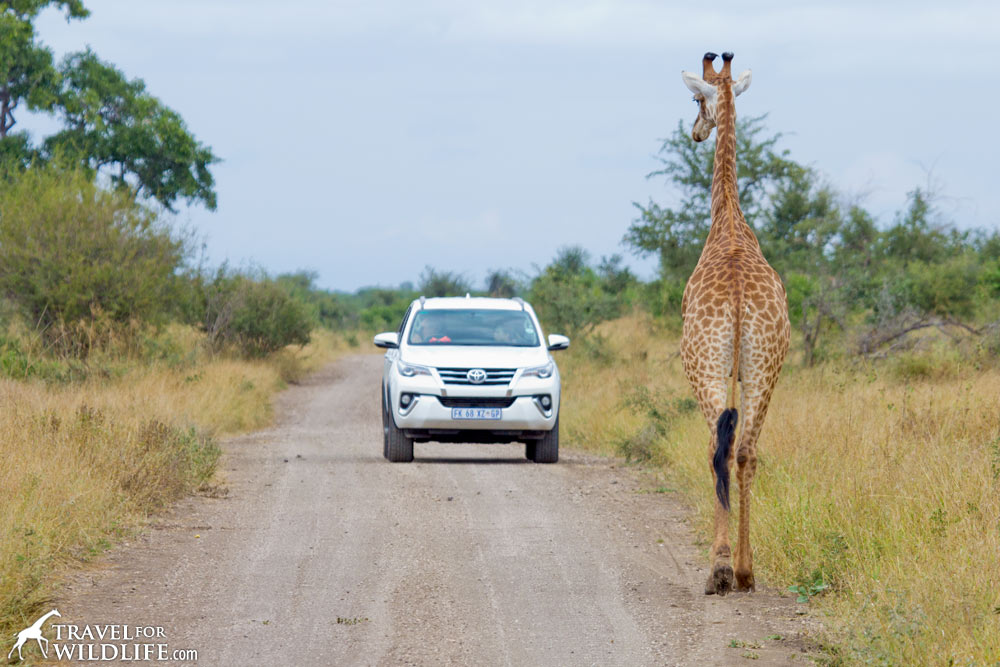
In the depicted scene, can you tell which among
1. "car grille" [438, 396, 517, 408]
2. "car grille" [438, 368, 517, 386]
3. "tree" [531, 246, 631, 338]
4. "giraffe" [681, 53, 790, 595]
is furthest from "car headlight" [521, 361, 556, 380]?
"tree" [531, 246, 631, 338]

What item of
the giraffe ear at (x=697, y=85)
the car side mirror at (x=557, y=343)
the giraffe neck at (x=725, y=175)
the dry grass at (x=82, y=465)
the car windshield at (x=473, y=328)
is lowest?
the dry grass at (x=82, y=465)

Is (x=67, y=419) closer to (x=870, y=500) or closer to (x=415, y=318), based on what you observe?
(x=415, y=318)

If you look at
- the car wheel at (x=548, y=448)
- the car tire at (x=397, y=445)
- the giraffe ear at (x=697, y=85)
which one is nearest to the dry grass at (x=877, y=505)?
the car wheel at (x=548, y=448)

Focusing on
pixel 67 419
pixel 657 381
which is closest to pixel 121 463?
pixel 67 419

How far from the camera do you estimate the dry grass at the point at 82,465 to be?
689 cm

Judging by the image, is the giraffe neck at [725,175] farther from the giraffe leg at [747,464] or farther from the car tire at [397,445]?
the car tire at [397,445]

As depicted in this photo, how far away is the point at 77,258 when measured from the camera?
20.0 m

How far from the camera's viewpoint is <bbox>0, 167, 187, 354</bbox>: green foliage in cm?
1975

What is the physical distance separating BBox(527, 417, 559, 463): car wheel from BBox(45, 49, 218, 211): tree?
23460 mm

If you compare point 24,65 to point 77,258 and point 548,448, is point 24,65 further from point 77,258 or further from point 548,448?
point 548,448

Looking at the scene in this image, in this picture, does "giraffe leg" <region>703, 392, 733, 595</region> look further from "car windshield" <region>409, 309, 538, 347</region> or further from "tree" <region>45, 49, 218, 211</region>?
"tree" <region>45, 49, 218, 211</region>

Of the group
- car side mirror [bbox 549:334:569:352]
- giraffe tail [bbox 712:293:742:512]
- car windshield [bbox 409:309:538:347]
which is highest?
car windshield [bbox 409:309:538:347]
